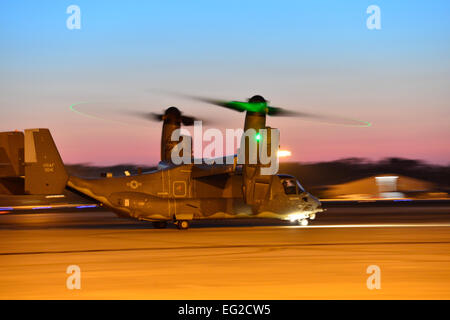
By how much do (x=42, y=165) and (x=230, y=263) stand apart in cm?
1382

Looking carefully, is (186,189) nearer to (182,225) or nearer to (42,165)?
(182,225)

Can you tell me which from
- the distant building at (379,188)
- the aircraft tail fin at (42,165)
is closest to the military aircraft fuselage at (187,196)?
the aircraft tail fin at (42,165)

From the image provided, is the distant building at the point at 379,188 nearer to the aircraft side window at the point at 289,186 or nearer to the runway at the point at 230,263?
the aircraft side window at the point at 289,186

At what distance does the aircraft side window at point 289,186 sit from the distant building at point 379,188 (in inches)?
2557

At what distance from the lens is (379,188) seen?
375ft

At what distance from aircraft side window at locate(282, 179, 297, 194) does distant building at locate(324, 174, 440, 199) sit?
64958 millimetres

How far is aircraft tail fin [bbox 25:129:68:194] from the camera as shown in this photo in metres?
27.5

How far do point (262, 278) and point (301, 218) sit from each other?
16857 mm
